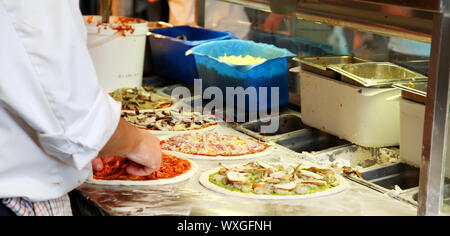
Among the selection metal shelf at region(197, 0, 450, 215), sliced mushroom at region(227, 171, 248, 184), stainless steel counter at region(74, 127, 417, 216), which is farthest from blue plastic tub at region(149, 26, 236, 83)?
metal shelf at region(197, 0, 450, 215)

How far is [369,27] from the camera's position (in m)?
2.10

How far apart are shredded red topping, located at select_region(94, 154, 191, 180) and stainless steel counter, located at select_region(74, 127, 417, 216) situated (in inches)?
3.1

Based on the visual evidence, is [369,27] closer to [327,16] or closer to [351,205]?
[327,16]

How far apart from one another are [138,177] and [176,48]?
1.57 m

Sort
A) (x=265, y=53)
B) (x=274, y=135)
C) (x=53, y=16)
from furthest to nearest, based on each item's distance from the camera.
→ (x=265, y=53) < (x=274, y=135) < (x=53, y=16)

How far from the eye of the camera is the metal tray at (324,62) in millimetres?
2850

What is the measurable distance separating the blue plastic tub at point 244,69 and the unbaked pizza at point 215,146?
401 mm

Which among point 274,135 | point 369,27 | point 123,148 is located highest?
point 369,27

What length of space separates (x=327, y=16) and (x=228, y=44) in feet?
4.92

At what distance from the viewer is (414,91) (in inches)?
92.5

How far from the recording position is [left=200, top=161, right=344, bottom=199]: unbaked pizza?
2.22 metres

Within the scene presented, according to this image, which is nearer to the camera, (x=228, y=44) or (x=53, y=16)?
(x=53, y=16)

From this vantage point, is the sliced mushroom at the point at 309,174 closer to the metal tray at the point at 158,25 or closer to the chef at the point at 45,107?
the chef at the point at 45,107

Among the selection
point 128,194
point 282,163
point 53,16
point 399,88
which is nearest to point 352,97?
point 399,88
